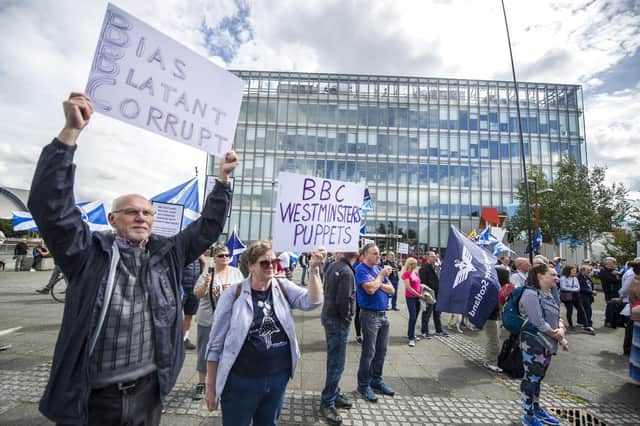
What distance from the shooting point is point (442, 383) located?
4.86 meters

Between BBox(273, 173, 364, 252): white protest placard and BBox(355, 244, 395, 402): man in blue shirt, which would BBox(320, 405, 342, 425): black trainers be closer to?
BBox(355, 244, 395, 402): man in blue shirt

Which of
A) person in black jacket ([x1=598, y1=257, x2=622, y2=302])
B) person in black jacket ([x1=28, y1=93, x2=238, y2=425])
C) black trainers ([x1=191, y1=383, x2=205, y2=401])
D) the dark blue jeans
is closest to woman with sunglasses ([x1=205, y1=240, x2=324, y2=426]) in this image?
person in black jacket ([x1=28, y1=93, x2=238, y2=425])

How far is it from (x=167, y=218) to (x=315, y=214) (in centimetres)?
375

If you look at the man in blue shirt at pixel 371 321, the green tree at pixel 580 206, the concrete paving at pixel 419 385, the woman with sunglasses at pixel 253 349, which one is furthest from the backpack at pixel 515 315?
the green tree at pixel 580 206

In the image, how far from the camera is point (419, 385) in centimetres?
471

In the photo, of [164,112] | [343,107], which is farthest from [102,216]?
[343,107]

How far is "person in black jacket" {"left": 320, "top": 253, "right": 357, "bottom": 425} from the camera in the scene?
362cm

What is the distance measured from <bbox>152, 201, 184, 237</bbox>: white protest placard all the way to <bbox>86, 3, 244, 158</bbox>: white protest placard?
3.83 meters

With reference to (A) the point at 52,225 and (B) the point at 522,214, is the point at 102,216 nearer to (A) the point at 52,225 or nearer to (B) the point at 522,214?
(A) the point at 52,225

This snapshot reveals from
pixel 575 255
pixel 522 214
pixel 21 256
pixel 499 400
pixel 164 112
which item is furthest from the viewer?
pixel 575 255

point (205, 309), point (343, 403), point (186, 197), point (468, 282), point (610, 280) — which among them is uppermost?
point (186, 197)

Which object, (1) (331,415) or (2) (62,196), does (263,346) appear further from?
(1) (331,415)

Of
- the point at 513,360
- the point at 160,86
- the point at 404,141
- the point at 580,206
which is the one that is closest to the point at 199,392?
the point at 160,86

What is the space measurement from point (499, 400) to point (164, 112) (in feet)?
17.4
